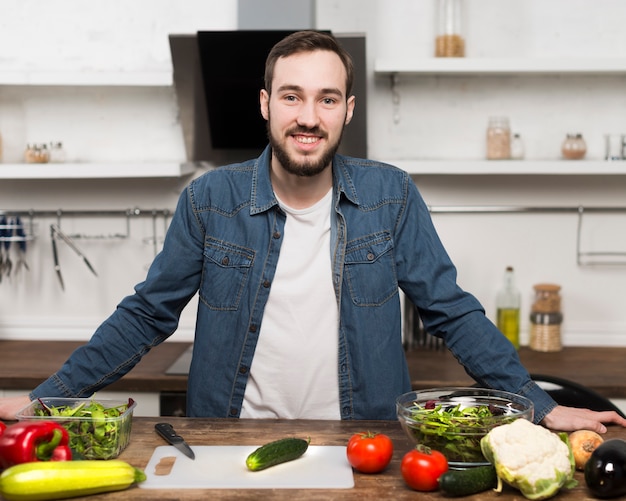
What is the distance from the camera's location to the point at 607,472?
4.52 feet

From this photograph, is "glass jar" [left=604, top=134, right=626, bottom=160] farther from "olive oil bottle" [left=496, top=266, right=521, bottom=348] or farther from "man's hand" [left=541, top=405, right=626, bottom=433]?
"man's hand" [left=541, top=405, right=626, bottom=433]

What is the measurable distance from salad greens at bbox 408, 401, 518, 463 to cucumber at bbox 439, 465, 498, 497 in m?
0.06

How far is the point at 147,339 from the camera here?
2010 mm

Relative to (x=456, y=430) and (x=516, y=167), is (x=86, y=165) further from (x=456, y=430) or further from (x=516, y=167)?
(x=456, y=430)

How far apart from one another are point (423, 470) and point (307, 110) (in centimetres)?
89

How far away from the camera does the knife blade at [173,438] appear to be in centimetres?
158

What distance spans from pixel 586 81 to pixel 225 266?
1.93m

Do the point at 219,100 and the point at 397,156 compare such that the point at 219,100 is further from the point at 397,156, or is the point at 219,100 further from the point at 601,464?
the point at 601,464

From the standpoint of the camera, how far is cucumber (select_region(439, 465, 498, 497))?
138cm

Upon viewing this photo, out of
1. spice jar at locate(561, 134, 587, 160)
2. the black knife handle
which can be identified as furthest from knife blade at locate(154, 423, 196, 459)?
spice jar at locate(561, 134, 587, 160)

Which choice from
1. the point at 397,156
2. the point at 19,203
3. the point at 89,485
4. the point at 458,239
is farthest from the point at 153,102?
the point at 89,485

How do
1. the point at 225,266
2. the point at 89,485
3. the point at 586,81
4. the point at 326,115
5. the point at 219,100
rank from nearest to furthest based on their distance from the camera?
1. the point at 89,485
2. the point at 326,115
3. the point at 225,266
4. the point at 219,100
5. the point at 586,81

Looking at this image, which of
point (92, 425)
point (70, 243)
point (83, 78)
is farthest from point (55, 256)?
point (92, 425)

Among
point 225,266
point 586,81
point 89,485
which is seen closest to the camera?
point 89,485
